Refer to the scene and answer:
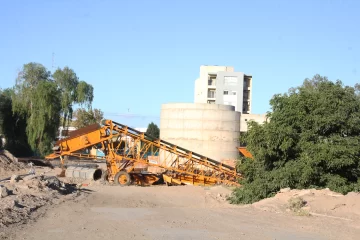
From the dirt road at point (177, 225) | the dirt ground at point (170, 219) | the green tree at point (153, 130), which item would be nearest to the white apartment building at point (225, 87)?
the green tree at point (153, 130)

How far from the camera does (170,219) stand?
50.0ft

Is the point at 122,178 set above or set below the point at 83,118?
below

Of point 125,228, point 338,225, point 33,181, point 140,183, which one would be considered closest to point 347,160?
point 338,225

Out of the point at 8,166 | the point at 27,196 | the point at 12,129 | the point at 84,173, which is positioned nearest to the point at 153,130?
the point at 12,129

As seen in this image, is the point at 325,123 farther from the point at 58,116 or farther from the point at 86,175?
the point at 58,116

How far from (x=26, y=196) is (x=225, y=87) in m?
79.3

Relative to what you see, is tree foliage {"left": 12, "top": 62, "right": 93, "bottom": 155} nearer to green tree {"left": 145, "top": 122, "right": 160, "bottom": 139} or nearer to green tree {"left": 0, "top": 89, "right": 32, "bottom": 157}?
green tree {"left": 0, "top": 89, "right": 32, "bottom": 157}

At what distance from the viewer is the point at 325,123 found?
75.0 ft

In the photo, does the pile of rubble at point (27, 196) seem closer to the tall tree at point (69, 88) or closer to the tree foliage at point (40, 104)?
the tree foliage at point (40, 104)

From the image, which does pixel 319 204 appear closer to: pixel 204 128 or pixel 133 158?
pixel 133 158

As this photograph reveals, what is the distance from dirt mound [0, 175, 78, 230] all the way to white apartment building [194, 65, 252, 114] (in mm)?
71417

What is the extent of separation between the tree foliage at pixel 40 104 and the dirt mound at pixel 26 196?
3676 centimetres

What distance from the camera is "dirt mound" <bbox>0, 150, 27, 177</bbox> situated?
3642 centimetres

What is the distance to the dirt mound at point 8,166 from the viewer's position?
3642 centimetres
